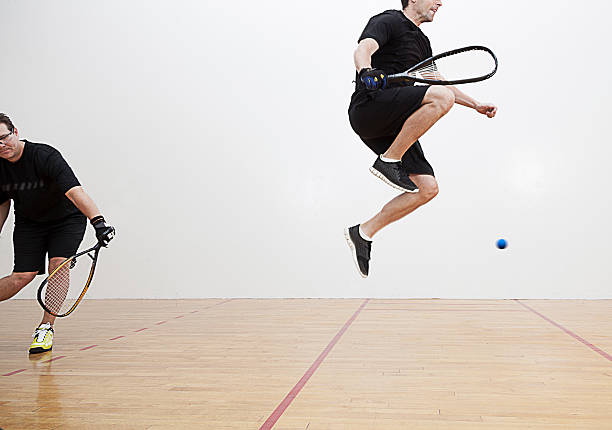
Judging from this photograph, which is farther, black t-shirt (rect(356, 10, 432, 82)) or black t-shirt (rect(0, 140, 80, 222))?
black t-shirt (rect(0, 140, 80, 222))

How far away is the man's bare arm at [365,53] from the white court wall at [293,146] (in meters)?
3.21

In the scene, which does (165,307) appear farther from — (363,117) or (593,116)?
(593,116)

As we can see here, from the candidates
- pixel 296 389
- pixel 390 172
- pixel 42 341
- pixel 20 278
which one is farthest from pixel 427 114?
pixel 42 341

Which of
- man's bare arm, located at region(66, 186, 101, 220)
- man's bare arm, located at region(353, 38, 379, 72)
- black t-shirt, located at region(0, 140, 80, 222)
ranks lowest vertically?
man's bare arm, located at region(66, 186, 101, 220)

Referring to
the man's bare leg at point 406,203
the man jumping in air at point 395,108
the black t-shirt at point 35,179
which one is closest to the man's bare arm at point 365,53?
the man jumping in air at point 395,108

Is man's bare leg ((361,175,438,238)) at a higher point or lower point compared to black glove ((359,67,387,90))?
lower

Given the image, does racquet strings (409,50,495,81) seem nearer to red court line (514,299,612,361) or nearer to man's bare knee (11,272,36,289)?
red court line (514,299,612,361)

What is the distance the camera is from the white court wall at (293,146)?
16.5ft

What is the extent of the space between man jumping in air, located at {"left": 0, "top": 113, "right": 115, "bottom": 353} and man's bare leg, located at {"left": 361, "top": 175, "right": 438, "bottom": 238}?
3.47 ft

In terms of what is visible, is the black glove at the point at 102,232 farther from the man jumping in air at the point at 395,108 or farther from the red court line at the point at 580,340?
the red court line at the point at 580,340

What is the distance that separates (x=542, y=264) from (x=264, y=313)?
7.34 ft

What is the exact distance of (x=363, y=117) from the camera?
6.68 feet

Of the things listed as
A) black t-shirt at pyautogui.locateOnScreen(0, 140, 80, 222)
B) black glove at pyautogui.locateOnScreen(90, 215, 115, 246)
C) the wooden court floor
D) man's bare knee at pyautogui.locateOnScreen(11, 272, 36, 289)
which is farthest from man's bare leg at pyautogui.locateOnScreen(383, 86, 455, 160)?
man's bare knee at pyautogui.locateOnScreen(11, 272, 36, 289)

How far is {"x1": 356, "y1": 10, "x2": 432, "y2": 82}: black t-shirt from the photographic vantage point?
2.06 meters
